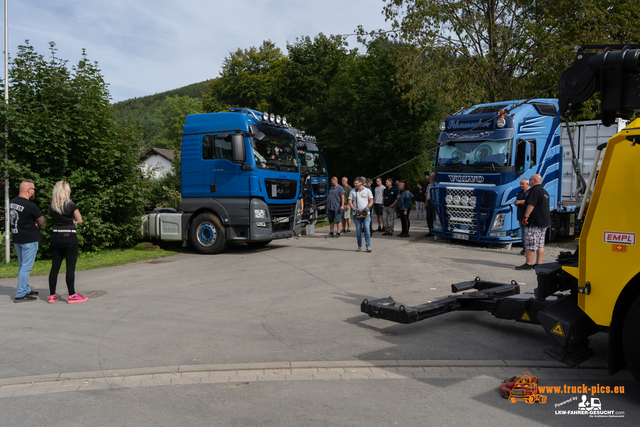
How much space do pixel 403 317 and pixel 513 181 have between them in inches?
324

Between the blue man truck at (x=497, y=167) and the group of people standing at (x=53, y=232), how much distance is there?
898 cm

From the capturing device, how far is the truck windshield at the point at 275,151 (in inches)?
487

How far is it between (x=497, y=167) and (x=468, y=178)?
2.74 ft

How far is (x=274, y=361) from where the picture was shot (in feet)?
16.2

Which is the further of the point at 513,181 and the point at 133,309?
the point at 513,181

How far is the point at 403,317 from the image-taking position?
5.41 meters

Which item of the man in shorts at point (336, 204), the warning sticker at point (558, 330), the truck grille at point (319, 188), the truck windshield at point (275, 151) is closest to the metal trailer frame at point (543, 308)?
the warning sticker at point (558, 330)

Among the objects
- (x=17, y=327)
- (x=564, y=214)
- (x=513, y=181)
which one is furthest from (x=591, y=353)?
(x=564, y=214)

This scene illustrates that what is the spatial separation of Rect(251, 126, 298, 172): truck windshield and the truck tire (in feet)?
6.32

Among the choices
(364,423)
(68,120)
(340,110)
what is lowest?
(364,423)

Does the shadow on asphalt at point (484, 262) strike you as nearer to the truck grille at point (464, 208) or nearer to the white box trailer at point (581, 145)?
the truck grille at point (464, 208)

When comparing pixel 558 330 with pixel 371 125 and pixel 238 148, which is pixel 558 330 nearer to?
pixel 238 148

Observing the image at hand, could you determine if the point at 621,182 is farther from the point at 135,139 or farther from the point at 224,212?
the point at 135,139

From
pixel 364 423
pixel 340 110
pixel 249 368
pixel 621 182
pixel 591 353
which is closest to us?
pixel 364 423
